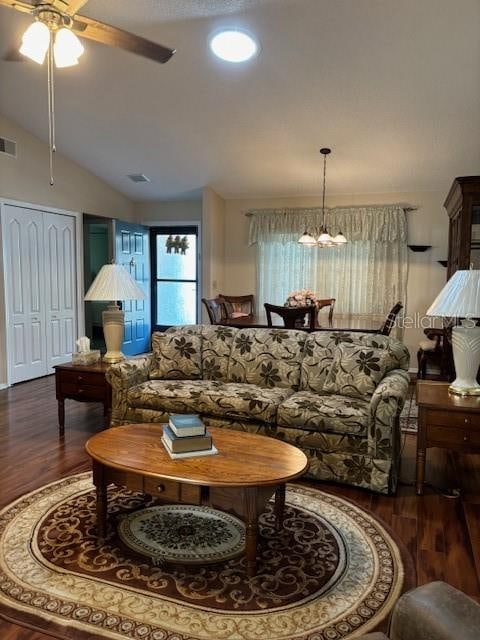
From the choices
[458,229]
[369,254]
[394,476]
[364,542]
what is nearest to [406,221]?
[369,254]

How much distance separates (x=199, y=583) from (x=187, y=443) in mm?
586

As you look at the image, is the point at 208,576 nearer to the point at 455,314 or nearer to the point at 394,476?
the point at 394,476

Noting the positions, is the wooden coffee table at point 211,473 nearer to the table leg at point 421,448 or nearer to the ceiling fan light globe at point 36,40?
the table leg at point 421,448

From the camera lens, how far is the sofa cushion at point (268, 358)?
3.61 metres

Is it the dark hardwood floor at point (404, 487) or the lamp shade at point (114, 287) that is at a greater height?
the lamp shade at point (114, 287)

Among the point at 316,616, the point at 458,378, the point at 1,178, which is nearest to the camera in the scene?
the point at 316,616

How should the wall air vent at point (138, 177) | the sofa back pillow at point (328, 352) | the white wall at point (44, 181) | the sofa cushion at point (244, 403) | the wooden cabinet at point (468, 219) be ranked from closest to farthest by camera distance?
the sofa cushion at point (244, 403) → the sofa back pillow at point (328, 352) → the wooden cabinet at point (468, 219) → the white wall at point (44, 181) → the wall air vent at point (138, 177)

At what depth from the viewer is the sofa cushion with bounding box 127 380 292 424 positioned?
10.4 ft

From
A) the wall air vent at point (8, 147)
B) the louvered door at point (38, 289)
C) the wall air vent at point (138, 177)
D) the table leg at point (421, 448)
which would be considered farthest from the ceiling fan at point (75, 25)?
the wall air vent at point (138, 177)

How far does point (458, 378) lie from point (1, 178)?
500 cm

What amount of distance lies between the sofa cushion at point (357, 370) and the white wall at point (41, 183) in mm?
3915

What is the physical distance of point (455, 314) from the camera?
110 inches

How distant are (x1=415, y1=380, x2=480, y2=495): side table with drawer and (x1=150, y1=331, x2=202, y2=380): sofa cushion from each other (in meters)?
1.74

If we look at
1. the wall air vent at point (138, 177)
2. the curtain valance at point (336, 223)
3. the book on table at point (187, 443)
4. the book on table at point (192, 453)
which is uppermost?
A: the wall air vent at point (138, 177)
